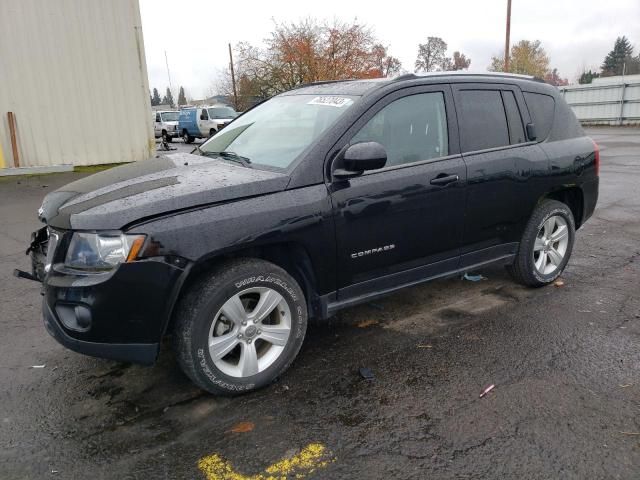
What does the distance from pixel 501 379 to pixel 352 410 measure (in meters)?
0.99

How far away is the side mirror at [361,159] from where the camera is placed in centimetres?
316

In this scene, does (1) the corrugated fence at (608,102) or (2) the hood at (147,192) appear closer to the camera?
(2) the hood at (147,192)

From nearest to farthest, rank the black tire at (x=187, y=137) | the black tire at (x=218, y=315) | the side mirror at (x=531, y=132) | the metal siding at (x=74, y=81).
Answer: the black tire at (x=218, y=315) < the side mirror at (x=531, y=132) < the metal siding at (x=74, y=81) < the black tire at (x=187, y=137)

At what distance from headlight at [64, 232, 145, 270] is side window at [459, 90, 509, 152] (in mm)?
2520

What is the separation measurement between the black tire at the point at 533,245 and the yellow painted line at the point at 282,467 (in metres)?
2.75

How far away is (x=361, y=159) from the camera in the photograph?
3.15 metres

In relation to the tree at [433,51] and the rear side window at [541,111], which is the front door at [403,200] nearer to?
the rear side window at [541,111]

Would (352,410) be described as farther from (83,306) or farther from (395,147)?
(395,147)

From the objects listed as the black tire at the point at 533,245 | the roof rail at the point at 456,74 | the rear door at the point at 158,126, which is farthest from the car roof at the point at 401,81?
the rear door at the point at 158,126

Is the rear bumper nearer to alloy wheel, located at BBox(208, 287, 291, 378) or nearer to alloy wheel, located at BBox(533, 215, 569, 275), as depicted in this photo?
alloy wheel, located at BBox(533, 215, 569, 275)

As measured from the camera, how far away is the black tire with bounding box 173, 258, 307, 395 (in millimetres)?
2842

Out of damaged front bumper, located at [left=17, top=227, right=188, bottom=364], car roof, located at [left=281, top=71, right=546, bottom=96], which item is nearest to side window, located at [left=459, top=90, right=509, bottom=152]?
car roof, located at [left=281, top=71, right=546, bottom=96]

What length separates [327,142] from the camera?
3.29 m

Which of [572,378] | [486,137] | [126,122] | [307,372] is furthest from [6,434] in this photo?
[126,122]
